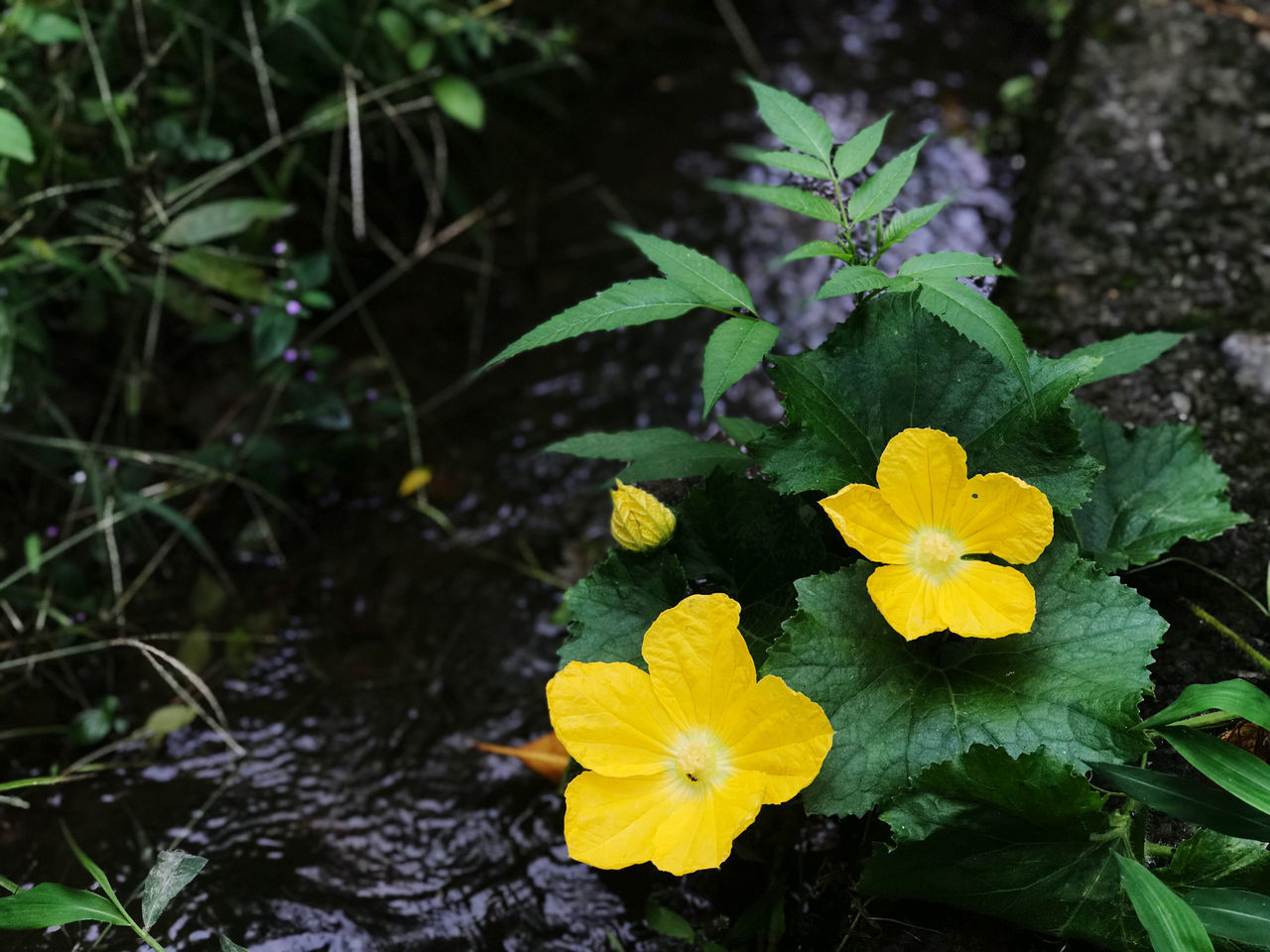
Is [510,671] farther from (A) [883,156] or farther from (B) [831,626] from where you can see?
(A) [883,156]

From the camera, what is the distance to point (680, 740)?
1178mm

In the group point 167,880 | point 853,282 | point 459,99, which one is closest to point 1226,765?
point 853,282

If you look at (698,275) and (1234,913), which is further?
(698,275)

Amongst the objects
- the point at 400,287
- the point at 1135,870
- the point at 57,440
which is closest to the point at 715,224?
the point at 400,287

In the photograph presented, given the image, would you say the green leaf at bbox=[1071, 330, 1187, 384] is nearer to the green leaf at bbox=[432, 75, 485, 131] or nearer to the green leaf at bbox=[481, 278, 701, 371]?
the green leaf at bbox=[481, 278, 701, 371]

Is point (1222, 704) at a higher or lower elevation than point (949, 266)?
lower

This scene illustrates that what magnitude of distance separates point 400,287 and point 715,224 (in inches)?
38.8

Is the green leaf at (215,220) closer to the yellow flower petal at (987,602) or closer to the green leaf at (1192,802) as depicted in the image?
the yellow flower petal at (987,602)

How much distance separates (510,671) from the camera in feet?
6.88

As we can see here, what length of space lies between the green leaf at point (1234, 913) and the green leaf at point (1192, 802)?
0.22 feet

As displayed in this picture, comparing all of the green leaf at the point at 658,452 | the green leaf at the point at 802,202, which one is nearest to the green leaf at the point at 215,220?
the green leaf at the point at 658,452

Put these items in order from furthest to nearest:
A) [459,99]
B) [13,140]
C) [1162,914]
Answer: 1. [459,99]
2. [13,140]
3. [1162,914]

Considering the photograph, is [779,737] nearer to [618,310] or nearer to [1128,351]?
[618,310]

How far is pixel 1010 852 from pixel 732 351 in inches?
25.3
